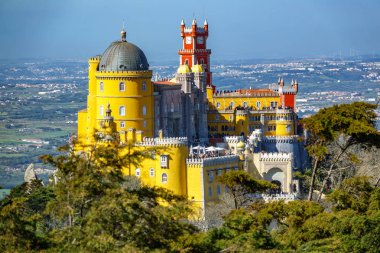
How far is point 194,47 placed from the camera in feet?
362

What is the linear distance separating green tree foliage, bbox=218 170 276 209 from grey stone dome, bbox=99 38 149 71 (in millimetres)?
14646

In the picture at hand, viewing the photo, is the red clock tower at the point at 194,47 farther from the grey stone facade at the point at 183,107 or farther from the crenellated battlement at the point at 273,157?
the crenellated battlement at the point at 273,157

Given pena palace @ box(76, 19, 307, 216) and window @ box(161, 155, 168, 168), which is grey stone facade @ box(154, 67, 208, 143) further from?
window @ box(161, 155, 168, 168)

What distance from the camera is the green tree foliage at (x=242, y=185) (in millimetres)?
70812

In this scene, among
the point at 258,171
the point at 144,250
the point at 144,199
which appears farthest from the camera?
the point at 258,171

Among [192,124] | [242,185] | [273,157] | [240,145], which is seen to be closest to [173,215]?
[242,185]

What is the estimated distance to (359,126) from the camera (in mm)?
62469

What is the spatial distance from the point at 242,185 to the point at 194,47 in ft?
130

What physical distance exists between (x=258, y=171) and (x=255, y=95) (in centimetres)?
2303

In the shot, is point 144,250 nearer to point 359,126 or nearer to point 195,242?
point 195,242

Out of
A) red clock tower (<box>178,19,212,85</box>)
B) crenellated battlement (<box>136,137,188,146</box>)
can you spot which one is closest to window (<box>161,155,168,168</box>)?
crenellated battlement (<box>136,137,188,146</box>)

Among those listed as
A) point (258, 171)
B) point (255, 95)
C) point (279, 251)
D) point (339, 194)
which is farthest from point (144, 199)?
point (255, 95)

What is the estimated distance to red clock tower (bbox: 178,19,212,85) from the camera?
360 ft

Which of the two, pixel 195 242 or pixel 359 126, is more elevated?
pixel 359 126
